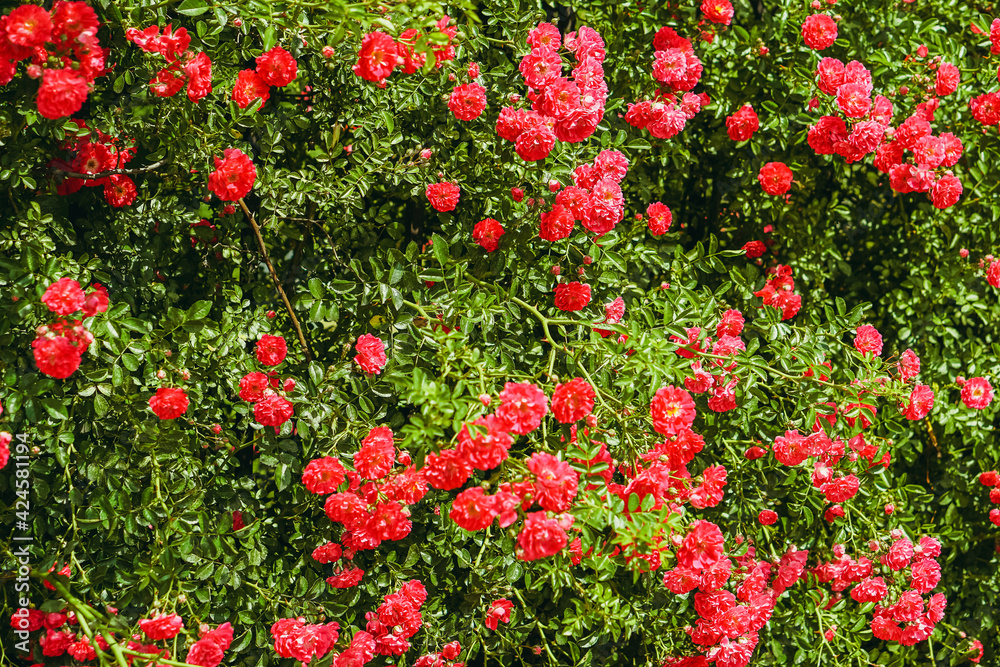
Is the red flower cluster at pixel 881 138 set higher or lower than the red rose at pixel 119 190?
higher

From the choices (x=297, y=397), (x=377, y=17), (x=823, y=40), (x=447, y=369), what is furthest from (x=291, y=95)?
(x=823, y=40)

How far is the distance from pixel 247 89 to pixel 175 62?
0.62ft

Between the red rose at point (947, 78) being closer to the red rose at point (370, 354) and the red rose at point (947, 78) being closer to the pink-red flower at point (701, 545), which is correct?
the pink-red flower at point (701, 545)

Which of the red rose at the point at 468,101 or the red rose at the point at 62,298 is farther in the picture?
the red rose at the point at 468,101

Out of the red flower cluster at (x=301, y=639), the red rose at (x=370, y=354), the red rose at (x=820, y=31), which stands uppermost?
the red rose at (x=820, y=31)

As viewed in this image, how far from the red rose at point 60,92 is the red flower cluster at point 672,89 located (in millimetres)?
1483

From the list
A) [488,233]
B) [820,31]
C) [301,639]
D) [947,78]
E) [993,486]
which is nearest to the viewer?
[301,639]

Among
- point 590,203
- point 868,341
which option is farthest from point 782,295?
point 590,203

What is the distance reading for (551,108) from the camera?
193 centimetres

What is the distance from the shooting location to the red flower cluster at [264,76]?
189 cm

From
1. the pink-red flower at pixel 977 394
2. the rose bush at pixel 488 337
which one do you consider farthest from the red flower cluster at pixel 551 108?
the pink-red flower at pixel 977 394

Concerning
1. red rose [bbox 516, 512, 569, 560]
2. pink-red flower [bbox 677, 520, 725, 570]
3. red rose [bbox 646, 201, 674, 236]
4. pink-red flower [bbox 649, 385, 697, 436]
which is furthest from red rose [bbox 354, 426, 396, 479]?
red rose [bbox 646, 201, 674, 236]

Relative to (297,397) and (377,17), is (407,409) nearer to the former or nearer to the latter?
(297,397)

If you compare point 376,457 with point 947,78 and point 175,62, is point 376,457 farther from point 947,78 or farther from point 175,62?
point 947,78
